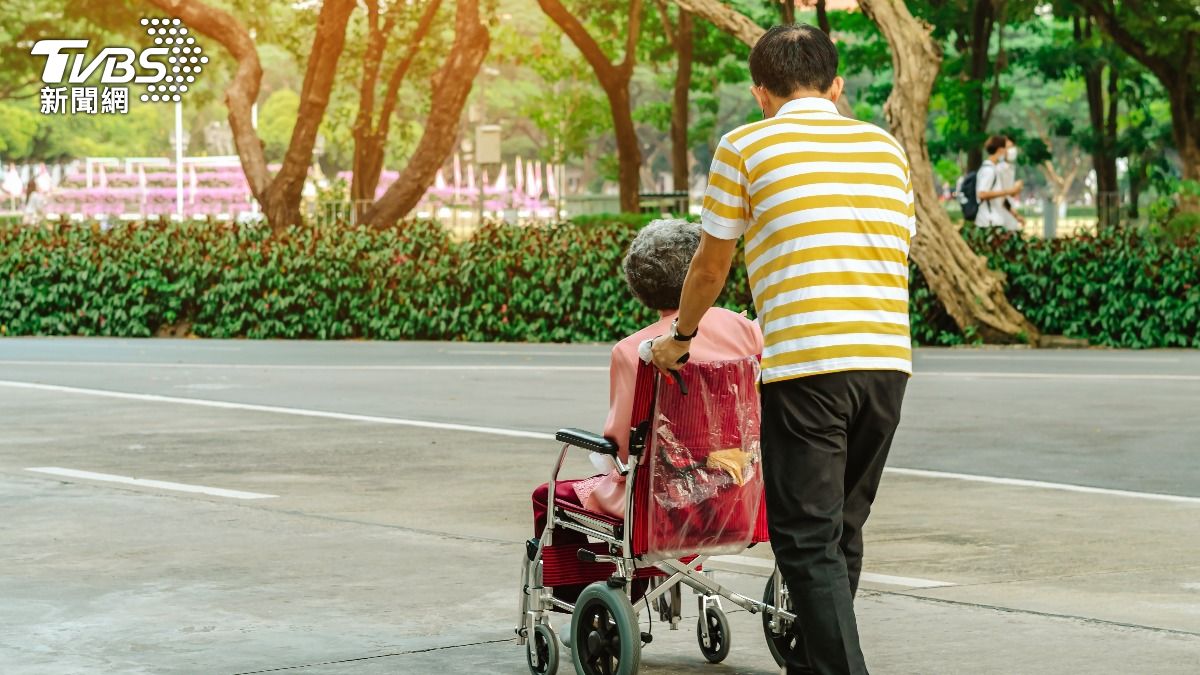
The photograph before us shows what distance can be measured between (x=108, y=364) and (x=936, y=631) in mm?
13020

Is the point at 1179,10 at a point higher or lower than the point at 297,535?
higher

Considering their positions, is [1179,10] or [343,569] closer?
[343,569]

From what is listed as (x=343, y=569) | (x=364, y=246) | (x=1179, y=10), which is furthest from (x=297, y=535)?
(x=1179, y=10)

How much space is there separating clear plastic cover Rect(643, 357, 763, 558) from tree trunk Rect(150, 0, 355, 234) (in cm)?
2079

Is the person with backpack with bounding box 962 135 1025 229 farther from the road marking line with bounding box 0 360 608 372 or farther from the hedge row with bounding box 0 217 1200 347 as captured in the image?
the road marking line with bounding box 0 360 608 372

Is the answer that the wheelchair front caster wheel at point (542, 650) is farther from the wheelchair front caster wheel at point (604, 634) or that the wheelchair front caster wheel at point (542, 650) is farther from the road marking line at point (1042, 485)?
the road marking line at point (1042, 485)

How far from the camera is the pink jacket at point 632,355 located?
5.57m

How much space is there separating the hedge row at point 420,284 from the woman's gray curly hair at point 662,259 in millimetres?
14000

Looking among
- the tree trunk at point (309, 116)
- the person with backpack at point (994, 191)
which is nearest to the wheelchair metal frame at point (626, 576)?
the person with backpack at point (994, 191)

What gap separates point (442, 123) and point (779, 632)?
22387 mm

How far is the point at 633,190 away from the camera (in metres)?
36.1

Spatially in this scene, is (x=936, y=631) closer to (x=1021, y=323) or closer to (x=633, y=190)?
(x=1021, y=323)

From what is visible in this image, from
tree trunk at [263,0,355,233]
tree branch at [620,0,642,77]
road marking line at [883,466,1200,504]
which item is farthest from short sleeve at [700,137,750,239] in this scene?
tree branch at [620,0,642,77]

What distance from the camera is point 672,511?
18.0ft
